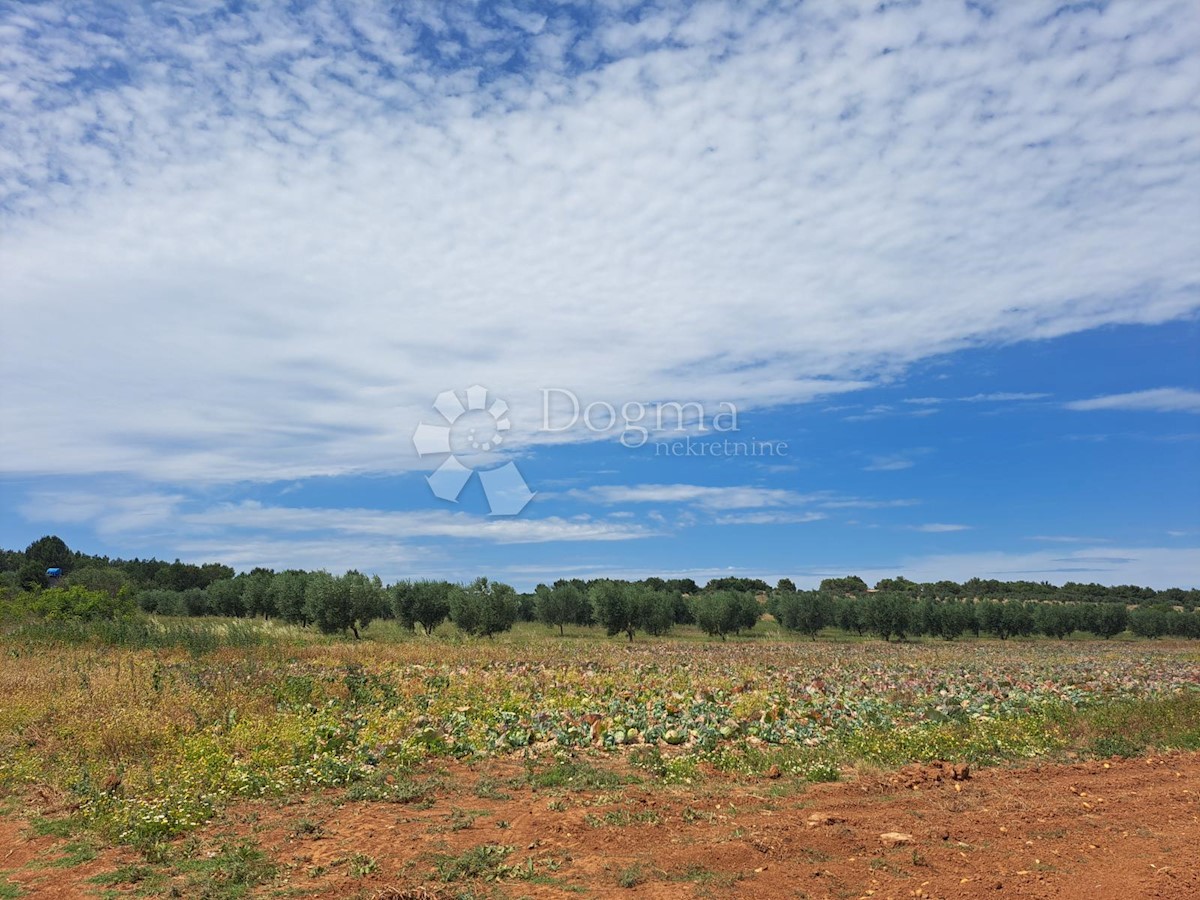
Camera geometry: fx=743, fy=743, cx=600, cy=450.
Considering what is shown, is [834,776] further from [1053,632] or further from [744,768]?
[1053,632]

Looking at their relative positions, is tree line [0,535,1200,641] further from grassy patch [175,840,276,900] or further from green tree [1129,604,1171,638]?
grassy patch [175,840,276,900]

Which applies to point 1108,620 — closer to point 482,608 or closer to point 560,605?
point 560,605

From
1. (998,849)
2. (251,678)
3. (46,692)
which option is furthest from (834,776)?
(46,692)

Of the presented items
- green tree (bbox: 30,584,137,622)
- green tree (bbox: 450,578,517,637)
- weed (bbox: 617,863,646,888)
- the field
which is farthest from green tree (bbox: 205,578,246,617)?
weed (bbox: 617,863,646,888)

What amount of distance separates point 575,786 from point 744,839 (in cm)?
310

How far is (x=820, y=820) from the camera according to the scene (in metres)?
7.85

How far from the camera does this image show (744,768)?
34.9 ft

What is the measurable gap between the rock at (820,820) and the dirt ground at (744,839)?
0.03m

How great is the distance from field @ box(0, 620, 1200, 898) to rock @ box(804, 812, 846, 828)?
0.03 metres

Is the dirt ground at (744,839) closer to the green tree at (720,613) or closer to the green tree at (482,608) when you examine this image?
the green tree at (482,608)

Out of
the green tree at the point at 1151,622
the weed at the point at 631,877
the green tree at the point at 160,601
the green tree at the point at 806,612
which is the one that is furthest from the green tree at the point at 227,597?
the green tree at the point at 1151,622

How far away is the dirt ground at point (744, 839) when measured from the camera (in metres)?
6.31

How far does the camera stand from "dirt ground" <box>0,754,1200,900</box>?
631 cm

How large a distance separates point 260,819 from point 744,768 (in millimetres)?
6371
